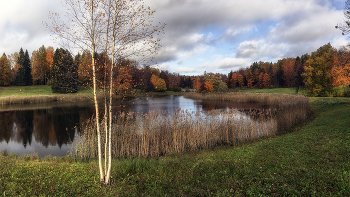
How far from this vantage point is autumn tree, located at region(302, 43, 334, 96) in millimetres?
30359

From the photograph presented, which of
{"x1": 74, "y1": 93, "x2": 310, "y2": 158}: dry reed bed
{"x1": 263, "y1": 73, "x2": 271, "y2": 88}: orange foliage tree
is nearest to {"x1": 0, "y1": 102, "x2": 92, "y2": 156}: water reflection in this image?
{"x1": 74, "y1": 93, "x2": 310, "y2": 158}: dry reed bed

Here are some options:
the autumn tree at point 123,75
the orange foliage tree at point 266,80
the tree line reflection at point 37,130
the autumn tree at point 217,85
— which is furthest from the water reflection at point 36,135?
the orange foliage tree at point 266,80

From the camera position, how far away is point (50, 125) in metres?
18.3

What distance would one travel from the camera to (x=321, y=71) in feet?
99.8

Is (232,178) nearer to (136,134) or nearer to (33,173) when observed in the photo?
(136,134)

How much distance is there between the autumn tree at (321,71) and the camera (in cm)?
3036

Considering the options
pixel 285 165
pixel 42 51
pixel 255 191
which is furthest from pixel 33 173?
pixel 42 51

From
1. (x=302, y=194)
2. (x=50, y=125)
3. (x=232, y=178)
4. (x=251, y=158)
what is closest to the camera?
(x=302, y=194)

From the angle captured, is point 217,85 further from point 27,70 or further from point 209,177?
point 27,70

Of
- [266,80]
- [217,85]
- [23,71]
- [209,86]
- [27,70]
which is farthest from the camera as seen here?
[266,80]

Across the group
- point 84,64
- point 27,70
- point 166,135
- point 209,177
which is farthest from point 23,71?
point 209,177

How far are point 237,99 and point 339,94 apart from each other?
17584 millimetres

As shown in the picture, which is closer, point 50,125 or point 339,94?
point 50,125

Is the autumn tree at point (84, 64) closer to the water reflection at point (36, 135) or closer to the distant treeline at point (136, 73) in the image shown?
the distant treeline at point (136, 73)
